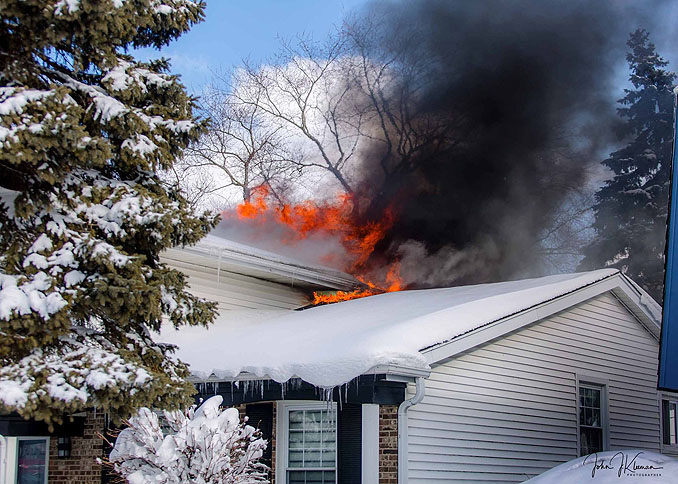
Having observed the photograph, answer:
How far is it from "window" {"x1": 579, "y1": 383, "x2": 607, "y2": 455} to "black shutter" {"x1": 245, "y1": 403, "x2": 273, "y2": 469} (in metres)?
4.76

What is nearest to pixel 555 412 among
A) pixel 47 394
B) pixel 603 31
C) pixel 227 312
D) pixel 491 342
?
pixel 491 342

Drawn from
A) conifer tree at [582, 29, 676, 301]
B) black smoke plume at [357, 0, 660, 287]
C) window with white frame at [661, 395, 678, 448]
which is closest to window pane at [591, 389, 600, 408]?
window with white frame at [661, 395, 678, 448]

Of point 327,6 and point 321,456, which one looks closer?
point 321,456

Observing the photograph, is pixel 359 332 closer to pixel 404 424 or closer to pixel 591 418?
pixel 404 424

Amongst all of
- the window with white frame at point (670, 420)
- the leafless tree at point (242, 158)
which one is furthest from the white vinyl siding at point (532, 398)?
the leafless tree at point (242, 158)

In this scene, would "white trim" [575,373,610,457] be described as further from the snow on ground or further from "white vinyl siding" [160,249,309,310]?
"white vinyl siding" [160,249,309,310]

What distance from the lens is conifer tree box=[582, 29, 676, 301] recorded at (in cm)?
2536

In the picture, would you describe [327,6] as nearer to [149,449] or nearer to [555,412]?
[555,412]

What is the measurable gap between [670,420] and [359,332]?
22.4ft

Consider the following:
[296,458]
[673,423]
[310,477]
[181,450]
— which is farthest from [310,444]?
[673,423]

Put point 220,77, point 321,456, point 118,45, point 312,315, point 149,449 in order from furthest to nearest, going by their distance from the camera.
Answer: point 220,77 < point 312,315 < point 321,456 < point 149,449 < point 118,45

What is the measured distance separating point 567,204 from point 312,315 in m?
17.2

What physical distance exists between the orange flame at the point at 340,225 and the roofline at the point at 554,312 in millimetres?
8747

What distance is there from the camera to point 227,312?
14047mm
